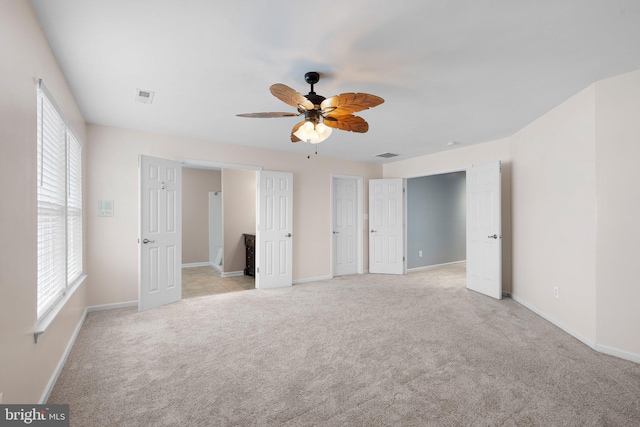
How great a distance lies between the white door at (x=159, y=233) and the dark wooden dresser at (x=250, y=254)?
180 centimetres

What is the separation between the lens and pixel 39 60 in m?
1.99

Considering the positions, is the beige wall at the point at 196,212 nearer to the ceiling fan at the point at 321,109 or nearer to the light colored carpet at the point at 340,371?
the light colored carpet at the point at 340,371

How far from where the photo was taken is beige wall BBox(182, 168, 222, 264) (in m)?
7.22

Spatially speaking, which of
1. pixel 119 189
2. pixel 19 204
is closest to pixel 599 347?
pixel 19 204

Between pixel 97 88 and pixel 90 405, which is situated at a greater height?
pixel 97 88

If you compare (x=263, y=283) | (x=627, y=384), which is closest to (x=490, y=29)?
(x=627, y=384)

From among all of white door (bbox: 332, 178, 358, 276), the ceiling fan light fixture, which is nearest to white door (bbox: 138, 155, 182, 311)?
the ceiling fan light fixture

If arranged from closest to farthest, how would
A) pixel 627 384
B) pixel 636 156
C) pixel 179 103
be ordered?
pixel 627 384, pixel 636 156, pixel 179 103

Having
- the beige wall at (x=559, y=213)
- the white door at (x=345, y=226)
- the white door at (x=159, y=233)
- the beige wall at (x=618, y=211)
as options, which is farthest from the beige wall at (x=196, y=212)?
the beige wall at (x=618, y=211)

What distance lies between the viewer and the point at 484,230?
4734 mm

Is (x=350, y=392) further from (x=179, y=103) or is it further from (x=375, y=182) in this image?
(x=375, y=182)

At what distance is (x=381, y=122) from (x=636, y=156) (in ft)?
7.88

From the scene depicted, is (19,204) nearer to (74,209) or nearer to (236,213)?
(74,209)

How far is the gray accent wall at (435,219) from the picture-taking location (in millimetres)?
6898
